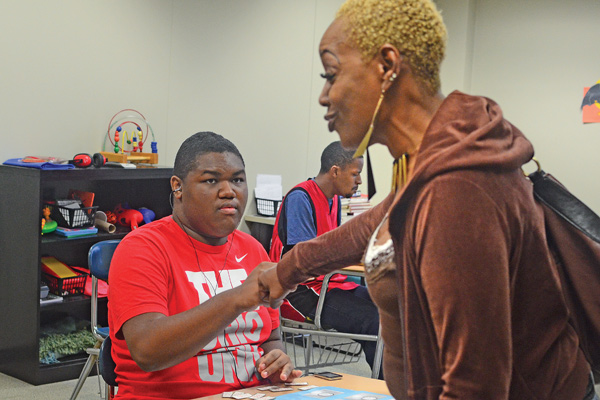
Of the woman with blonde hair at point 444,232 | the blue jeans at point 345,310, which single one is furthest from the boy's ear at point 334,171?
the woman with blonde hair at point 444,232

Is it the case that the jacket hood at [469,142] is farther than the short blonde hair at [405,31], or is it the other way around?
the short blonde hair at [405,31]

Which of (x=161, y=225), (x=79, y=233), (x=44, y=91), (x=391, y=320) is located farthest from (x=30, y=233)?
(x=391, y=320)

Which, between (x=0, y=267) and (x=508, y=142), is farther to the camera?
(x=0, y=267)

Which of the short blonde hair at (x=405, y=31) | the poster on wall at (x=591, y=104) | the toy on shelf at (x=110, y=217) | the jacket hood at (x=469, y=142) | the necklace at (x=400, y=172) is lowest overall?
the toy on shelf at (x=110, y=217)

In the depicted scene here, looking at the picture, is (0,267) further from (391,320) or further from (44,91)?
(391,320)

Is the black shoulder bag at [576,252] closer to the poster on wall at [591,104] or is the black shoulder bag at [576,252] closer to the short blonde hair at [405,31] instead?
the short blonde hair at [405,31]

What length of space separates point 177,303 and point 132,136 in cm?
296

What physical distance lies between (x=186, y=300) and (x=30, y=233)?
2255 millimetres

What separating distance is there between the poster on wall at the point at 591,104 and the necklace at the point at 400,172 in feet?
18.3

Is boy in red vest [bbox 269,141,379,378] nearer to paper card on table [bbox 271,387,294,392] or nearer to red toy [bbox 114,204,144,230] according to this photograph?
red toy [bbox 114,204,144,230]

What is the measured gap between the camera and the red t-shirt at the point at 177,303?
174cm

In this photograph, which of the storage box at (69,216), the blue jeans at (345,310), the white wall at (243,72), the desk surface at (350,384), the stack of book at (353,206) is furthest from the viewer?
the stack of book at (353,206)

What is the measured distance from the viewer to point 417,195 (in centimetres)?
77

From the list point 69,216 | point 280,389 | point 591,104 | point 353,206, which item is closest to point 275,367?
point 280,389
